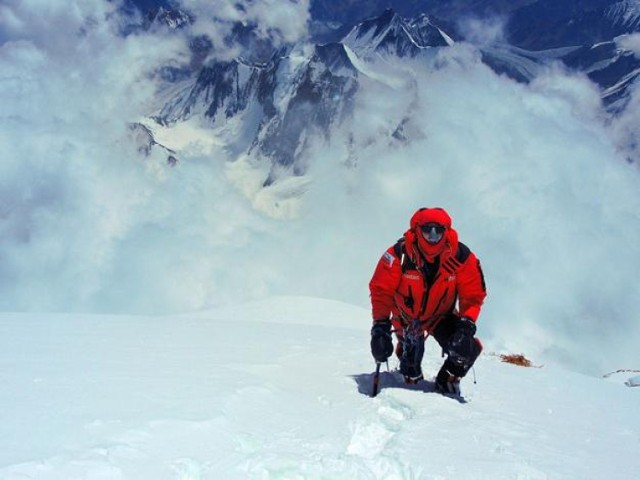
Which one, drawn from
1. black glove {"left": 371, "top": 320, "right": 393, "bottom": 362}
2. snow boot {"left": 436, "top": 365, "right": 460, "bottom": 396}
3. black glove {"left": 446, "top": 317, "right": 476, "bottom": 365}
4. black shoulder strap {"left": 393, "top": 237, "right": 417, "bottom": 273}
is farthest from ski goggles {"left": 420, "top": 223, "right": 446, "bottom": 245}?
snow boot {"left": 436, "top": 365, "right": 460, "bottom": 396}

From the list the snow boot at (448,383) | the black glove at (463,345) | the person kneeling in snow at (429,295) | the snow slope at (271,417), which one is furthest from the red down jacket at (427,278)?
the snow slope at (271,417)

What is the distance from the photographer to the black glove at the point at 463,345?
5.75 meters

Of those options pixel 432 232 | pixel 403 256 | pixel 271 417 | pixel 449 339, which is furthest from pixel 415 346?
pixel 271 417

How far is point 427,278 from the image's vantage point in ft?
19.4

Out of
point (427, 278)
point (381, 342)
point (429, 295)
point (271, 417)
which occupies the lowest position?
point (271, 417)

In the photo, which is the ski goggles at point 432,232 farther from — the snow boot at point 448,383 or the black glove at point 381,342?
the snow boot at point 448,383

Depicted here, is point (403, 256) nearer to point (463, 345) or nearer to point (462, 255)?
point (462, 255)

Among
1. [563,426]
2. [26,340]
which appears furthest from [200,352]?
[563,426]

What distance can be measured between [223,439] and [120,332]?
4554mm

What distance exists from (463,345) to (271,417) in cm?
228

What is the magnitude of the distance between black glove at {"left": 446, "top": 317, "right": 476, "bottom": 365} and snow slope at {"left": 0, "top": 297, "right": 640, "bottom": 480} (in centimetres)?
46

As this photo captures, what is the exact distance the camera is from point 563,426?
5.11 meters

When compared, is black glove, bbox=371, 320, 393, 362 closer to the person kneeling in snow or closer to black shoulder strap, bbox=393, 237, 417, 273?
the person kneeling in snow

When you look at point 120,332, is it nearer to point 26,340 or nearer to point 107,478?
point 26,340
